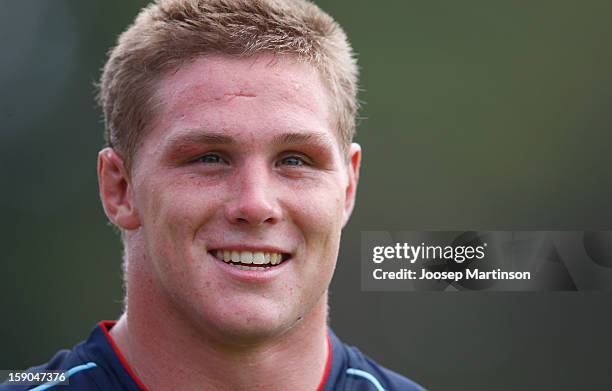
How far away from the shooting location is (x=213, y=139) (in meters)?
3.15

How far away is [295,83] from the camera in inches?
129

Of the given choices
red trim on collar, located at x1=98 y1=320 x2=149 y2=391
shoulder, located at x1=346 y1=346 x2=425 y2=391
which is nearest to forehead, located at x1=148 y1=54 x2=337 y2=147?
red trim on collar, located at x1=98 y1=320 x2=149 y2=391

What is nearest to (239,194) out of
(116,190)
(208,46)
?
(208,46)

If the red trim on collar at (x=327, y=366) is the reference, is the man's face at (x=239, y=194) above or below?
above

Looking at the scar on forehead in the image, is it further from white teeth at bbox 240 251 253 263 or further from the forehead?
white teeth at bbox 240 251 253 263

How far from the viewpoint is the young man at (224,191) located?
124 inches

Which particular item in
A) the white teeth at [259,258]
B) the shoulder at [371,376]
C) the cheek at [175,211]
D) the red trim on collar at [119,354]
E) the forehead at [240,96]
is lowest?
the shoulder at [371,376]

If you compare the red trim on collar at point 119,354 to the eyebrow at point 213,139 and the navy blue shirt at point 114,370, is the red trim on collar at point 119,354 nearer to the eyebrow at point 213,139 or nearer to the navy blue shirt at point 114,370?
the navy blue shirt at point 114,370

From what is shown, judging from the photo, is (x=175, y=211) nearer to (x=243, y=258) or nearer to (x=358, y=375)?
(x=243, y=258)

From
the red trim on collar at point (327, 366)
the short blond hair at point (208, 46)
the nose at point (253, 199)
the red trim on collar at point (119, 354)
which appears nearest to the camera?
the nose at point (253, 199)

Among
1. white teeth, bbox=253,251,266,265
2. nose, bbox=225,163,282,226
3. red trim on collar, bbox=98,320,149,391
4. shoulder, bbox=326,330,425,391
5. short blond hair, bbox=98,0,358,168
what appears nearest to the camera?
nose, bbox=225,163,282,226

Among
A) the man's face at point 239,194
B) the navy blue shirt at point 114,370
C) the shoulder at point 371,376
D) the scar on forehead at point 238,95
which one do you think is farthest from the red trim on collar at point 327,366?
the scar on forehead at point 238,95

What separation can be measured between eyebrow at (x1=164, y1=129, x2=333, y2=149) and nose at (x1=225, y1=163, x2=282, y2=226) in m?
0.11

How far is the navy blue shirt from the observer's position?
351cm
